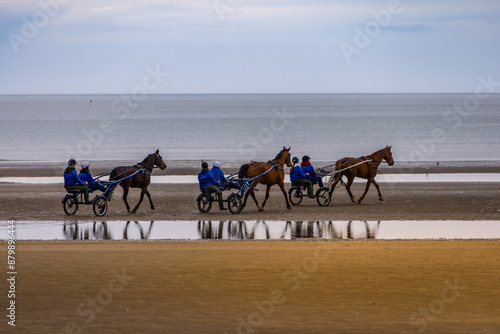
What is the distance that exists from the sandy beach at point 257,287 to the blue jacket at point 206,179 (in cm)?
464

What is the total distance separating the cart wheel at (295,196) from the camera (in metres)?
22.4

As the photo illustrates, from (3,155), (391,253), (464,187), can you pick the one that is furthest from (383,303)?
(3,155)

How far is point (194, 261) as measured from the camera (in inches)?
522

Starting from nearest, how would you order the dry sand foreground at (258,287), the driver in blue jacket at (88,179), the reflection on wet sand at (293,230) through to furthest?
the dry sand foreground at (258,287)
the reflection on wet sand at (293,230)
the driver in blue jacket at (88,179)

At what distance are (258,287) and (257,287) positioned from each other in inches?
0.7

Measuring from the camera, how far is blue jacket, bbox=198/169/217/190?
65.6ft

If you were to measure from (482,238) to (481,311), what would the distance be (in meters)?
6.55

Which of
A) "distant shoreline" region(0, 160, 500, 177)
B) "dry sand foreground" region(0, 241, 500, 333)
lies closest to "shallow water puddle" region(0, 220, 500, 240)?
"dry sand foreground" region(0, 241, 500, 333)

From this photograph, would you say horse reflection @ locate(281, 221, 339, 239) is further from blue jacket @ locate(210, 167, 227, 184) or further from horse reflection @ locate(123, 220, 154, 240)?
horse reflection @ locate(123, 220, 154, 240)

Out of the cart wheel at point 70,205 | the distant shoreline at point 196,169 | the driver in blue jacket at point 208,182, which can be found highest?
the distant shoreline at point 196,169

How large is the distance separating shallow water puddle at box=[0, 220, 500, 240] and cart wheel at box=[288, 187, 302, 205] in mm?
3361

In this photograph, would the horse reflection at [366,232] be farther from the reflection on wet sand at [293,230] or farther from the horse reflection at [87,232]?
the horse reflection at [87,232]

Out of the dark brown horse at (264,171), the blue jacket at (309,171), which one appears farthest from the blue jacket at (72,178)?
the blue jacket at (309,171)

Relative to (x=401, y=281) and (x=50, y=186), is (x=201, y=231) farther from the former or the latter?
(x=50, y=186)
